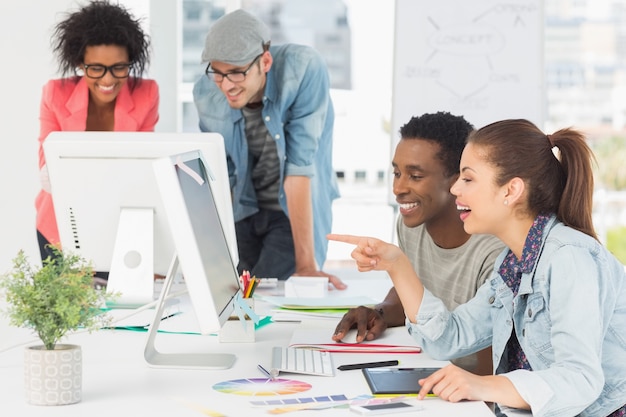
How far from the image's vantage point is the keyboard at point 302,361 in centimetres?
151

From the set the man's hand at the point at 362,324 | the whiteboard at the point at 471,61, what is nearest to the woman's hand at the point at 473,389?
the man's hand at the point at 362,324

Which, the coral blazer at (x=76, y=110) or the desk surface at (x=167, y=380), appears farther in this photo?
the coral blazer at (x=76, y=110)

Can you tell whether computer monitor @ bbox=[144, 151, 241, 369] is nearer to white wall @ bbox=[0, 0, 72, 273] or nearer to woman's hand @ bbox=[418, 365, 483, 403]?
woman's hand @ bbox=[418, 365, 483, 403]

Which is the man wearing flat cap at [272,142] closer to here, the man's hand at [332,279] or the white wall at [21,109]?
the man's hand at [332,279]

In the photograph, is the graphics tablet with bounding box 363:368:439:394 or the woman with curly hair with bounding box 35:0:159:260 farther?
the woman with curly hair with bounding box 35:0:159:260

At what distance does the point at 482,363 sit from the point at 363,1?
322 centimetres

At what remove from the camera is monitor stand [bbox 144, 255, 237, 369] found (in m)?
1.56

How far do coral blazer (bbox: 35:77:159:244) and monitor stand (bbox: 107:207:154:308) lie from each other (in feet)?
2.50

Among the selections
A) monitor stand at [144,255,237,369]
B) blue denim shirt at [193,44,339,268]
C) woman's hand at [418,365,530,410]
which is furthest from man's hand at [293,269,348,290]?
woman's hand at [418,365,530,410]

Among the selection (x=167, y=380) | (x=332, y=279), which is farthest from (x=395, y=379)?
(x=332, y=279)

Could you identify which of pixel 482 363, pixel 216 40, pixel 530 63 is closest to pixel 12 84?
pixel 216 40

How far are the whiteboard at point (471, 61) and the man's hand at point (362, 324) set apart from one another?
210cm

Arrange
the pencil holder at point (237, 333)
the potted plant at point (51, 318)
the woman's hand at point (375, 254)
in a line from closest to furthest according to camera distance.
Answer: the potted plant at point (51, 318)
the woman's hand at point (375, 254)
the pencil holder at point (237, 333)

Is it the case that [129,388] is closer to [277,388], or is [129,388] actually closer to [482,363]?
[277,388]
